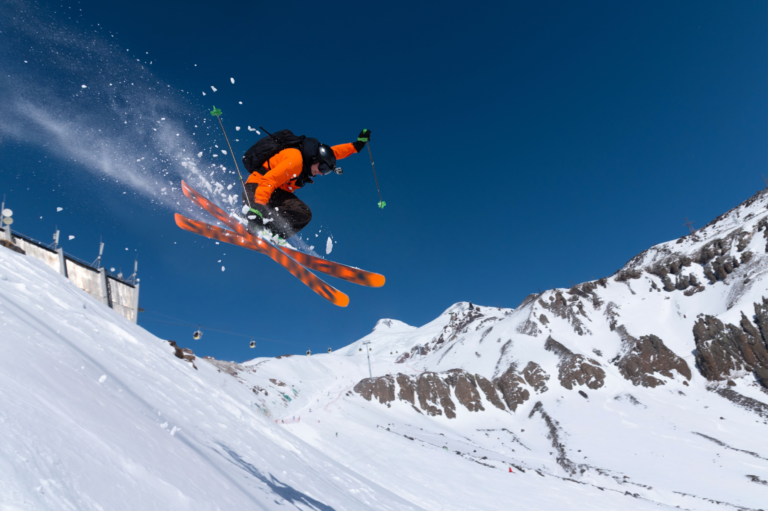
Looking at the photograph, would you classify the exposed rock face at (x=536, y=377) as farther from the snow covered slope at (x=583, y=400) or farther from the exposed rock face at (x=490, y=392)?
the exposed rock face at (x=490, y=392)

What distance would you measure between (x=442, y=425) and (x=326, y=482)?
45507mm

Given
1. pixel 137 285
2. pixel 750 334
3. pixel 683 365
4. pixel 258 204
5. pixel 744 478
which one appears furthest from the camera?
pixel 683 365

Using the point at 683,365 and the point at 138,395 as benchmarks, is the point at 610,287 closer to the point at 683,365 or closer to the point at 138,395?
the point at 683,365

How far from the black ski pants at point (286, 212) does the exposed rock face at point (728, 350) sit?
243ft

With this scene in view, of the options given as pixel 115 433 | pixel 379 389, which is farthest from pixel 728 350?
pixel 115 433

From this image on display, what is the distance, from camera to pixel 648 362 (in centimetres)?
6072

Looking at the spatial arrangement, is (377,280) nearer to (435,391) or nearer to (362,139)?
(362,139)

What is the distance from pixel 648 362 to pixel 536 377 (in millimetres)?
19095

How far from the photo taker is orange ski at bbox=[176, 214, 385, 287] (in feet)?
30.7

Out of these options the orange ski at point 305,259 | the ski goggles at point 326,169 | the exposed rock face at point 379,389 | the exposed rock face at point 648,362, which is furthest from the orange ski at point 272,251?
the exposed rock face at point 648,362

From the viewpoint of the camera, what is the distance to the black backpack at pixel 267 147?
739 centimetres

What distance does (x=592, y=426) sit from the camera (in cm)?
4622

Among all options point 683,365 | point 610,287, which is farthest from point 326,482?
point 610,287

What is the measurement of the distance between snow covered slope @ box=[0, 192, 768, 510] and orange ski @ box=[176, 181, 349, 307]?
3.75m
